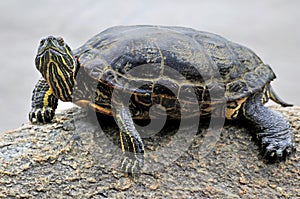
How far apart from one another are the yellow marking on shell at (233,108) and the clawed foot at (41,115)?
3.40 feet

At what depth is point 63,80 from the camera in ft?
6.36

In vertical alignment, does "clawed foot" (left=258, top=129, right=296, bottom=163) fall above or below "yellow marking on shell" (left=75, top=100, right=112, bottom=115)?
below

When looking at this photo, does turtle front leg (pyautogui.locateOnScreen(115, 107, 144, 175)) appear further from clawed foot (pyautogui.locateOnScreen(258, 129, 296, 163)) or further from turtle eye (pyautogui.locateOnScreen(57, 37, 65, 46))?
clawed foot (pyautogui.locateOnScreen(258, 129, 296, 163))

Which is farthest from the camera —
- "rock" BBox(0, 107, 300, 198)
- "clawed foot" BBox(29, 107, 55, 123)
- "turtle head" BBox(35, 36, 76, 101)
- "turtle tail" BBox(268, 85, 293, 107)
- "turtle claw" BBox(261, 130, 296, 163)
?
"turtle tail" BBox(268, 85, 293, 107)

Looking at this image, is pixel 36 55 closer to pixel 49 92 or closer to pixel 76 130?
pixel 49 92

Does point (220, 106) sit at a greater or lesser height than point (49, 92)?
lesser

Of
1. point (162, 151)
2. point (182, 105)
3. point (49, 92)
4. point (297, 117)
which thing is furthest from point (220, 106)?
point (49, 92)

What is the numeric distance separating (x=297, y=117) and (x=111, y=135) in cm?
120

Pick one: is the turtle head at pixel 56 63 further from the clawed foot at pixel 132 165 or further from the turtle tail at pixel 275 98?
the turtle tail at pixel 275 98

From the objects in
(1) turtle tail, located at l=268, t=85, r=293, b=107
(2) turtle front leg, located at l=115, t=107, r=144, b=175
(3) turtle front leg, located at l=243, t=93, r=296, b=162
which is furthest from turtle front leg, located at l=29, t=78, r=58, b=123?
(1) turtle tail, located at l=268, t=85, r=293, b=107

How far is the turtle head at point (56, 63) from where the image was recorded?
1.84 meters

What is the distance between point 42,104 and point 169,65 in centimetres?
79

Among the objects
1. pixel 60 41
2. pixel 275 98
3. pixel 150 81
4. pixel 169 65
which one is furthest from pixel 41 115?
pixel 275 98

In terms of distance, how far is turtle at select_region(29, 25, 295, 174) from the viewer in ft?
6.07
